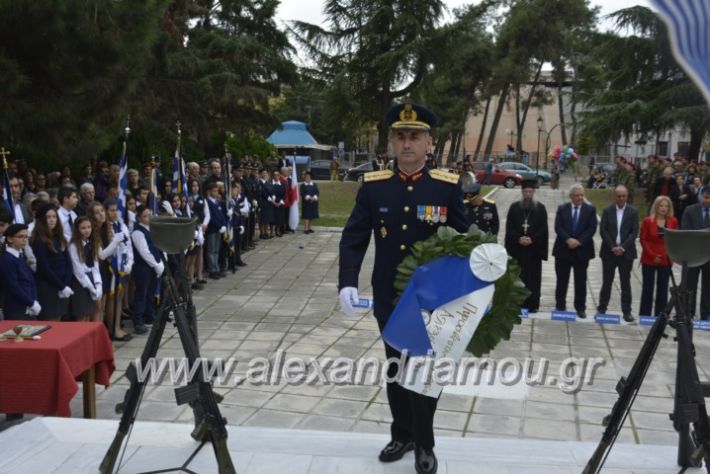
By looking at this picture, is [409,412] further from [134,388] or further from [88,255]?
[88,255]

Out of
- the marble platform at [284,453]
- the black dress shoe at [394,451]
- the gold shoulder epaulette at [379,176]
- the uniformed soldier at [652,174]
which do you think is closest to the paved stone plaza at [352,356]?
the marble platform at [284,453]

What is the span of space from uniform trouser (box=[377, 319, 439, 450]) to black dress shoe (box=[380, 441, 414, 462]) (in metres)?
0.03

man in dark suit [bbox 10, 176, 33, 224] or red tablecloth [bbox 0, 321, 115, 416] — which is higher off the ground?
man in dark suit [bbox 10, 176, 33, 224]

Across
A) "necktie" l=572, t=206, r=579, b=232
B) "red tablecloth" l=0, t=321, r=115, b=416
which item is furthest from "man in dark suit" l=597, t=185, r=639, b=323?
"red tablecloth" l=0, t=321, r=115, b=416

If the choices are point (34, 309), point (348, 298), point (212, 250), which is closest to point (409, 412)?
point (348, 298)

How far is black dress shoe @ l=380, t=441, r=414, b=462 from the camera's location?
4379 mm

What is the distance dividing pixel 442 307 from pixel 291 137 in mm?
30660

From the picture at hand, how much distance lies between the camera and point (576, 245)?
32.0 ft

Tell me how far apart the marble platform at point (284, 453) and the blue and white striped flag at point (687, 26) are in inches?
98.3

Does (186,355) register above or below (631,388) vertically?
above

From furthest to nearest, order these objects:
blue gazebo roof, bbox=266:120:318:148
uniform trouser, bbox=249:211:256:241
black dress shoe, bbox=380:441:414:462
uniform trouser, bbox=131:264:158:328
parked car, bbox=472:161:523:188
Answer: parked car, bbox=472:161:523:188
blue gazebo roof, bbox=266:120:318:148
uniform trouser, bbox=249:211:256:241
uniform trouser, bbox=131:264:158:328
black dress shoe, bbox=380:441:414:462

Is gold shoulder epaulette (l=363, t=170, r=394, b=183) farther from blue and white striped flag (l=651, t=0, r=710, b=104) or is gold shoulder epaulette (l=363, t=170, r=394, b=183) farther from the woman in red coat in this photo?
the woman in red coat

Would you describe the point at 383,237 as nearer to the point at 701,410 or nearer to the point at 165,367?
the point at 701,410

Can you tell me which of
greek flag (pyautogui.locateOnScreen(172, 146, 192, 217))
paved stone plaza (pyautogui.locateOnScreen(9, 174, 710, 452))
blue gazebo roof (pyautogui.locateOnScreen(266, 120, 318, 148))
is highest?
blue gazebo roof (pyautogui.locateOnScreen(266, 120, 318, 148))
